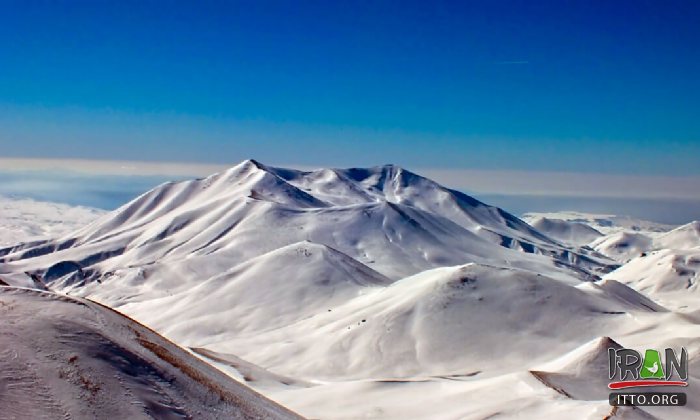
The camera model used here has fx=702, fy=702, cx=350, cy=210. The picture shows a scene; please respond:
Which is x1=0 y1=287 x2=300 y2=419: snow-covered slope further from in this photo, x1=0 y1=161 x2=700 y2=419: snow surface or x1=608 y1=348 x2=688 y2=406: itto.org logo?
x1=608 y1=348 x2=688 y2=406: itto.org logo

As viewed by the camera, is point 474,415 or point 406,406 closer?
point 474,415

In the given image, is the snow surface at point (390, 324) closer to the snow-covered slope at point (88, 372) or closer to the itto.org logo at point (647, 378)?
the itto.org logo at point (647, 378)

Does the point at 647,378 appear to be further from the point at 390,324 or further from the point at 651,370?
the point at 390,324

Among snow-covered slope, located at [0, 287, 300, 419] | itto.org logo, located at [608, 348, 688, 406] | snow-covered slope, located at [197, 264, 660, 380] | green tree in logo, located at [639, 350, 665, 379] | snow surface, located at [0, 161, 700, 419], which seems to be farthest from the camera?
snow-covered slope, located at [197, 264, 660, 380]

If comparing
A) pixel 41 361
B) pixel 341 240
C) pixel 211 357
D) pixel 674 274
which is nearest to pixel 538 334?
pixel 211 357

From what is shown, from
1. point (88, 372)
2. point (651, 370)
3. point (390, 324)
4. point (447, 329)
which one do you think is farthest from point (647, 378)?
point (390, 324)

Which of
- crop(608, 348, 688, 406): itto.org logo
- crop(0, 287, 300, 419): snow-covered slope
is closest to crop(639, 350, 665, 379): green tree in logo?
crop(608, 348, 688, 406): itto.org logo

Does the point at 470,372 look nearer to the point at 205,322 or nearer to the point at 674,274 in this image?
the point at 205,322

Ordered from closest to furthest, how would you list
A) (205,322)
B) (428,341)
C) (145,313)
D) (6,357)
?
(6,357)
(428,341)
(205,322)
(145,313)
